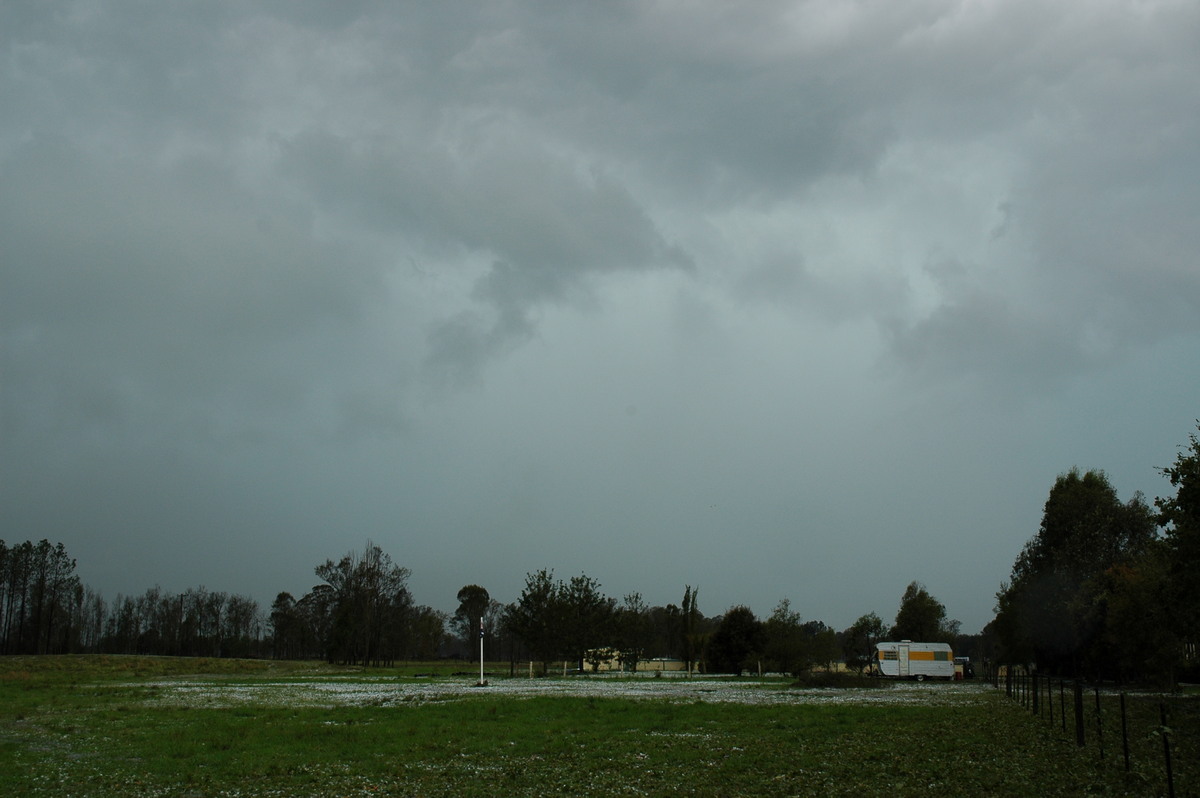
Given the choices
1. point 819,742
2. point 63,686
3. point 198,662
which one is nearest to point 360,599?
point 198,662

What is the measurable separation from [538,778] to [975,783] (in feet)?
23.7

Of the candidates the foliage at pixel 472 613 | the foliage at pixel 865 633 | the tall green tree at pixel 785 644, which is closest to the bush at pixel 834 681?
the tall green tree at pixel 785 644

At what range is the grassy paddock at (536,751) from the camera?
544 inches

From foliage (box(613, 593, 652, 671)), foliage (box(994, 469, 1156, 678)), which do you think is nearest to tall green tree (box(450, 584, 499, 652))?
foliage (box(613, 593, 652, 671))

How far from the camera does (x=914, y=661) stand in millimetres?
70000

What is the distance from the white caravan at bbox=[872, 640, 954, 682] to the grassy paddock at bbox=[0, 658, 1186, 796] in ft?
136

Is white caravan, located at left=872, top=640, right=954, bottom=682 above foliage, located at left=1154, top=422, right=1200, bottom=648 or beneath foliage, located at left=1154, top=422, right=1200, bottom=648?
beneath

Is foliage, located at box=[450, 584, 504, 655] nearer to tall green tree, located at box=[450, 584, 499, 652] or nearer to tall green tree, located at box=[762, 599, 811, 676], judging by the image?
tall green tree, located at box=[450, 584, 499, 652]

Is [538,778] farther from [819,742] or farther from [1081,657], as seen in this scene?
[1081,657]

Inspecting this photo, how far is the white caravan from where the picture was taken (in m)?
69.5

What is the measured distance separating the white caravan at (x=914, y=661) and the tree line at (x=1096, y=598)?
606cm

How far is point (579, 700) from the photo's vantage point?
32.0m

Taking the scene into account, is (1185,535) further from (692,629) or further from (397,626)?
(397,626)

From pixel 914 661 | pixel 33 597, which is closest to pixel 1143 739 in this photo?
pixel 914 661
